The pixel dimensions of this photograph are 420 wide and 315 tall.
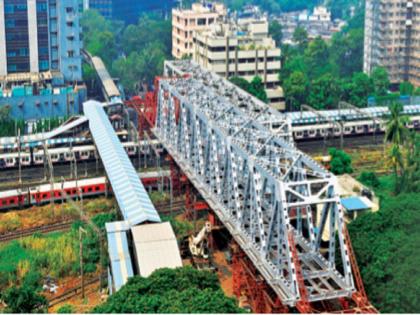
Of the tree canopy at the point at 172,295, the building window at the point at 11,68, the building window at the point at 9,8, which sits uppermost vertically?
the building window at the point at 9,8

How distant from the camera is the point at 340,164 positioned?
43.2m

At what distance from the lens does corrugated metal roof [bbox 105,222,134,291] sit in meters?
26.2

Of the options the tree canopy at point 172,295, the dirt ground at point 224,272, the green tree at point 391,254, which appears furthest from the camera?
the dirt ground at point 224,272

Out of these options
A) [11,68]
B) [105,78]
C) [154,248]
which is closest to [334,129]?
[105,78]

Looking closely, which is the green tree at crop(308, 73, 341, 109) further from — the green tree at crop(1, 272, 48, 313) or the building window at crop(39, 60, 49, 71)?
the green tree at crop(1, 272, 48, 313)

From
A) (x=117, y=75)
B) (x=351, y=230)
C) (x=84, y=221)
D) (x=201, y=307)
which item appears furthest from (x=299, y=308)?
(x=117, y=75)

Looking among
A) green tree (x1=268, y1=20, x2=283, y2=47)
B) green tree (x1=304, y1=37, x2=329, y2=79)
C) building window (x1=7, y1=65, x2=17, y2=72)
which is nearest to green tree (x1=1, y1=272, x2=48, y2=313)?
building window (x1=7, y1=65, x2=17, y2=72)

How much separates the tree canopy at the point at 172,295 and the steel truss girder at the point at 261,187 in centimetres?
250

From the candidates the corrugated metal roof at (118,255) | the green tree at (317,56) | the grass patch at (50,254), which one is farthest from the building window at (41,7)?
the corrugated metal roof at (118,255)

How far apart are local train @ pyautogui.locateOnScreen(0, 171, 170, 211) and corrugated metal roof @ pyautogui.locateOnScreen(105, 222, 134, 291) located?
32.9 ft

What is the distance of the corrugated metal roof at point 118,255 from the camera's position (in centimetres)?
2620

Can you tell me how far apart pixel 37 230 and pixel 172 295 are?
51.3 feet

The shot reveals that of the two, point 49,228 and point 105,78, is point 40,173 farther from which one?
point 105,78

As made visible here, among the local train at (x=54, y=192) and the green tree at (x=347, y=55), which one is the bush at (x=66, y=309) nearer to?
the local train at (x=54, y=192)
